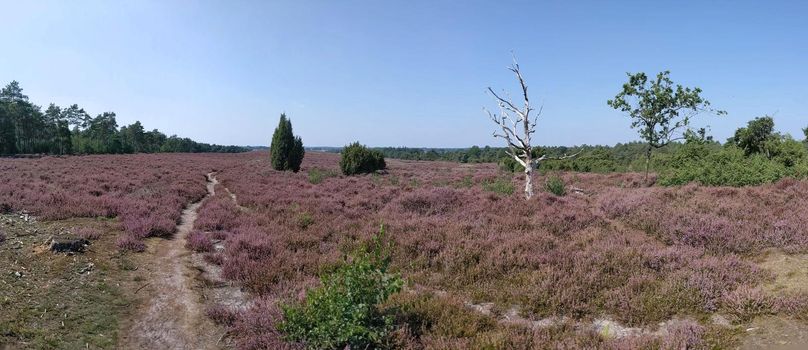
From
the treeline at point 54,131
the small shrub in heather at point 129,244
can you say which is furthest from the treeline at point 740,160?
the treeline at point 54,131

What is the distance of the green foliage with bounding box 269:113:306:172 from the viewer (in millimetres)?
35344

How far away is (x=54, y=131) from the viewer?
67.4m

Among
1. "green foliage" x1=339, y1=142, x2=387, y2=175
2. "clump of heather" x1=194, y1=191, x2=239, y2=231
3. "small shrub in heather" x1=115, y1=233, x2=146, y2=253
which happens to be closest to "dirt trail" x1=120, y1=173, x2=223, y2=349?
"small shrub in heather" x1=115, y1=233, x2=146, y2=253

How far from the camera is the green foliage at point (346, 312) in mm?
5020

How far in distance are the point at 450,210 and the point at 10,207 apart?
14633mm

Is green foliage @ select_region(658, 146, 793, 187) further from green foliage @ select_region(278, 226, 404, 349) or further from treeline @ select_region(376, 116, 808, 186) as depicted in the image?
green foliage @ select_region(278, 226, 404, 349)

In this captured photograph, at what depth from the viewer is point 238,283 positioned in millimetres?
8148

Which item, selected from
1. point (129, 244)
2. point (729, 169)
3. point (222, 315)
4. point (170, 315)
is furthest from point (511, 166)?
point (170, 315)

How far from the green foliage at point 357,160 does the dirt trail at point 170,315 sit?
25.3 metres

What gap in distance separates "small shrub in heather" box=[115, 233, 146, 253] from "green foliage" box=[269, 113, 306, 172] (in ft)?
85.1

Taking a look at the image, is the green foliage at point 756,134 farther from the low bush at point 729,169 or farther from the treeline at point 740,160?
the low bush at point 729,169

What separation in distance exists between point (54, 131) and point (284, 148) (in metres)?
57.9

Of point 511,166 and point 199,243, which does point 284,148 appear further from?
point 199,243

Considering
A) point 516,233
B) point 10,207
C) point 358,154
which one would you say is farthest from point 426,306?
point 358,154
